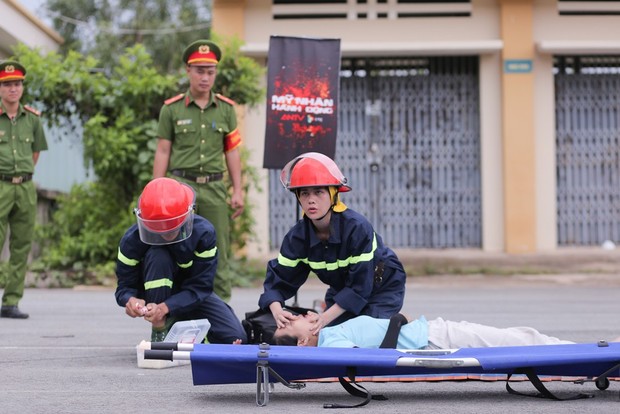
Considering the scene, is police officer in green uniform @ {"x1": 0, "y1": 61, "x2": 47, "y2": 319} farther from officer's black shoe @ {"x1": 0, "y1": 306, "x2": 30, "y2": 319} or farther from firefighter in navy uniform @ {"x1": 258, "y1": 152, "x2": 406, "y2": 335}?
firefighter in navy uniform @ {"x1": 258, "y1": 152, "x2": 406, "y2": 335}

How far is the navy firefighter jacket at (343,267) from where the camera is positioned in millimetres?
6293

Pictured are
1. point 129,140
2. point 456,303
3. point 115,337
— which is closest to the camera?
point 115,337

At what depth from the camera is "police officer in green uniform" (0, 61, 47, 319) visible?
9797mm

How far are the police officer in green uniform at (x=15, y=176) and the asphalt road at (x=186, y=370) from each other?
416 millimetres

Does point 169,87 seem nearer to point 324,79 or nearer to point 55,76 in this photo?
point 55,76

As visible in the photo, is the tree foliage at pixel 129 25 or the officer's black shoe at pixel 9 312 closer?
the officer's black shoe at pixel 9 312

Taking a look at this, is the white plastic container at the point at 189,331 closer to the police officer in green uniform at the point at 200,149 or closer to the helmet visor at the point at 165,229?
the helmet visor at the point at 165,229

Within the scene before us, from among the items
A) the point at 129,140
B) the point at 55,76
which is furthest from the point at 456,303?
the point at 55,76

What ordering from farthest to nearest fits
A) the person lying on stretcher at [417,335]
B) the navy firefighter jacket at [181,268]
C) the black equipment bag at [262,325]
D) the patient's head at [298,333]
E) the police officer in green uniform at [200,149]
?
the police officer in green uniform at [200,149] → the navy firefighter jacket at [181,268] → the black equipment bag at [262,325] → the patient's head at [298,333] → the person lying on stretcher at [417,335]

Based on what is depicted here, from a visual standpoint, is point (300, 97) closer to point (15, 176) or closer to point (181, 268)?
point (15, 176)

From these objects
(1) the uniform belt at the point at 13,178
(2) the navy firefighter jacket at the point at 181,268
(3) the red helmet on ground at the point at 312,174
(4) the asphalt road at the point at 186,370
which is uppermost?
(1) the uniform belt at the point at 13,178

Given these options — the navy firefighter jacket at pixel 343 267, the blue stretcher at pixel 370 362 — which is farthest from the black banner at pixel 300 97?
the blue stretcher at pixel 370 362

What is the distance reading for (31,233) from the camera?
10141mm

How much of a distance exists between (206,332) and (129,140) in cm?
789
